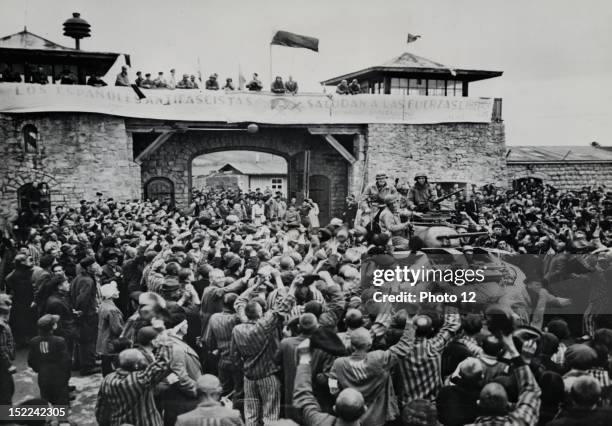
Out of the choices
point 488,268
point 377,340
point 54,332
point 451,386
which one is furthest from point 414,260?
point 54,332

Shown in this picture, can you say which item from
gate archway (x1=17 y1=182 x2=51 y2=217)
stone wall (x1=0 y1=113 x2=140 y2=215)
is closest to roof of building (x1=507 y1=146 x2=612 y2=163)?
stone wall (x1=0 y1=113 x2=140 y2=215)

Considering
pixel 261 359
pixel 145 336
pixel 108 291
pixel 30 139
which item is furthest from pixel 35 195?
pixel 145 336

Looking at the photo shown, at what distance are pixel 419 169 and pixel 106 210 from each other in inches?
449

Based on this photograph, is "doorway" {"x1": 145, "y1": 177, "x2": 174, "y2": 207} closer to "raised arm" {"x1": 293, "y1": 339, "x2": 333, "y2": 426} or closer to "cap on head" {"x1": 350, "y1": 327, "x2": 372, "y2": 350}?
"raised arm" {"x1": 293, "y1": 339, "x2": 333, "y2": 426}

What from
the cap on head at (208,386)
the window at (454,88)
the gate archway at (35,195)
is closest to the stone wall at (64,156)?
the gate archway at (35,195)

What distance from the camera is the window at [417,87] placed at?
76.1 ft

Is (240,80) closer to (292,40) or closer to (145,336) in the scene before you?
(292,40)

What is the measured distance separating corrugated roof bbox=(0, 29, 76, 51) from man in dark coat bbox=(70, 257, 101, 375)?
39.7 ft

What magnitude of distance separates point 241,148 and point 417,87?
7256 mm

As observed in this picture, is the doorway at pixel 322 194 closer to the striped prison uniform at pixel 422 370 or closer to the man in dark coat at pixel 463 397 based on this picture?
the striped prison uniform at pixel 422 370

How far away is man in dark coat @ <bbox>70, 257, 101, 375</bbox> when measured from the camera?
867 cm

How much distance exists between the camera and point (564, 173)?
941 inches

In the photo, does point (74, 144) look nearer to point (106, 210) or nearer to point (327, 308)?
point (106, 210)

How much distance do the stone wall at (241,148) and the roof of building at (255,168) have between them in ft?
39.0
